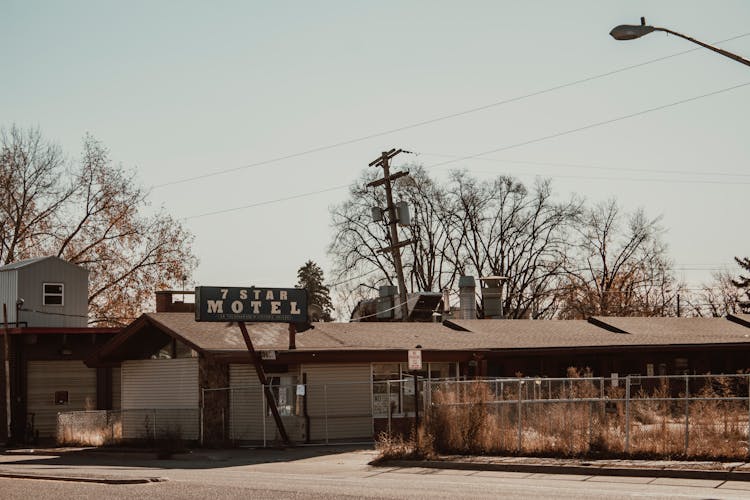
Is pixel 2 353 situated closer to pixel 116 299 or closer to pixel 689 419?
pixel 116 299

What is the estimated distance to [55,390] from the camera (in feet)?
142

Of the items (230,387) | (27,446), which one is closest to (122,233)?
(27,446)

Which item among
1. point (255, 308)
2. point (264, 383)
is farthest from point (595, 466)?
point (255, 308)

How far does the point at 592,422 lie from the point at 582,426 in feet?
0.85

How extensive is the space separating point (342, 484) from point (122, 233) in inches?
1771

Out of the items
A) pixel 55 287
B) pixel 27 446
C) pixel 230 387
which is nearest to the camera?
pixel 230 387

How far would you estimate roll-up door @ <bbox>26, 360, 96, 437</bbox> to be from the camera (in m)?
42.7

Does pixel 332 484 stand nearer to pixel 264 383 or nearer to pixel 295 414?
pixel 264 383

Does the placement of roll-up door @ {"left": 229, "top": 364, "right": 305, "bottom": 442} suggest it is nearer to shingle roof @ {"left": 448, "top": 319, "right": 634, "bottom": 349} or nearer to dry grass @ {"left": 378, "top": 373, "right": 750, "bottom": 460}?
dry grass @ {"left": 378, "top": 373, "right": 750, "bottom": 460}

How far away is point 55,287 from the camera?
150ft

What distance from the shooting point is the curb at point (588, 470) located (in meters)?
19.2

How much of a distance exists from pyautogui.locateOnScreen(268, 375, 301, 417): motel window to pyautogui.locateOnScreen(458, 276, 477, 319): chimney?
15.9 m

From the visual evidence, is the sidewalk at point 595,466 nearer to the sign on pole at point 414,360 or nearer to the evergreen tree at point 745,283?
the sign on pole at point 414,360

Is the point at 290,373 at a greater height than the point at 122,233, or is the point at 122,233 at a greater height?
the point at 122,233
